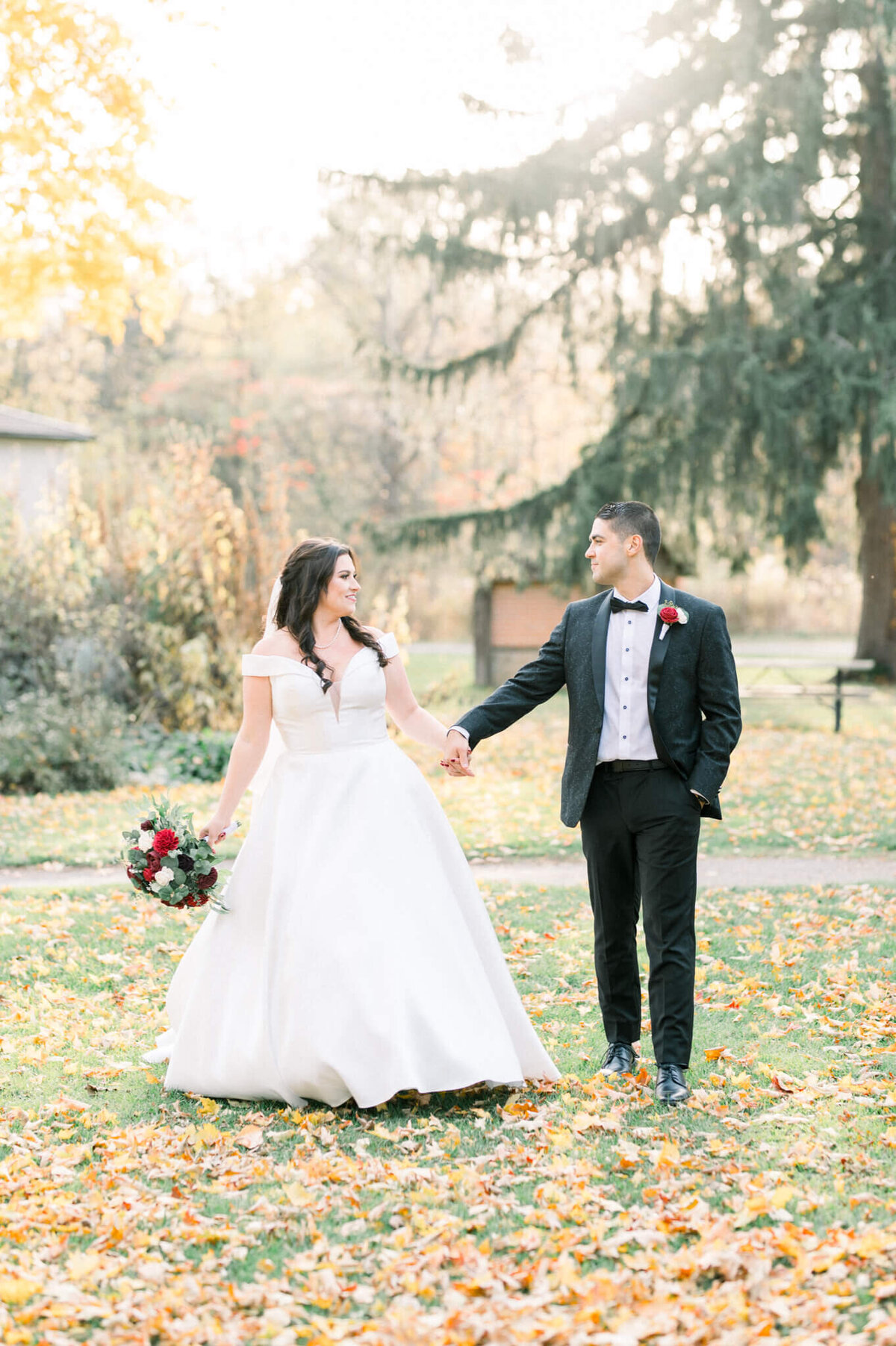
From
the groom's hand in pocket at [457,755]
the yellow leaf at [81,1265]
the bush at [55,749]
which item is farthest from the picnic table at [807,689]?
the yellow leaf at [81,1265]

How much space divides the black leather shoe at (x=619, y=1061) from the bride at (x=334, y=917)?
246mm

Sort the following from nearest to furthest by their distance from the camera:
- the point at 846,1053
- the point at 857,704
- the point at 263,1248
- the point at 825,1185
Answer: the point at 263,1248 < the point at 825,1185 < the point at 846,1053 < the point at 857,704

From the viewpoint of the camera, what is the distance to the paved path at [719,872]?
8.65 meters

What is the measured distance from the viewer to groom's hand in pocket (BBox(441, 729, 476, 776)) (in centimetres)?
512

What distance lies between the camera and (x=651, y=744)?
4746mm

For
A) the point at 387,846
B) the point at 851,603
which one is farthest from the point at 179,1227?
the point at 851,603

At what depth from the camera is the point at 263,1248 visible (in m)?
3.62

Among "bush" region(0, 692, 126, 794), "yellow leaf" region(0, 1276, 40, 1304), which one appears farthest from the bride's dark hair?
"bush" region(0, 692, 126, 794)

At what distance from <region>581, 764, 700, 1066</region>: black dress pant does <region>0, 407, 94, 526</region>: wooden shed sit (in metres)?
13.2

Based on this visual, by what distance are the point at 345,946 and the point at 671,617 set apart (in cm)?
164

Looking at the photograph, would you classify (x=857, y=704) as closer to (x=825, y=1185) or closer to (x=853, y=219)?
(x=853, y=219)

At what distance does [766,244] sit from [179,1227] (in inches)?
676

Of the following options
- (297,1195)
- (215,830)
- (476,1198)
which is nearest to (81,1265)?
(297,1195)

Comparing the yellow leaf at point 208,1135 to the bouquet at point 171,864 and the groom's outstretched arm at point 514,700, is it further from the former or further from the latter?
the groom's outstretched arm at point 514,700
